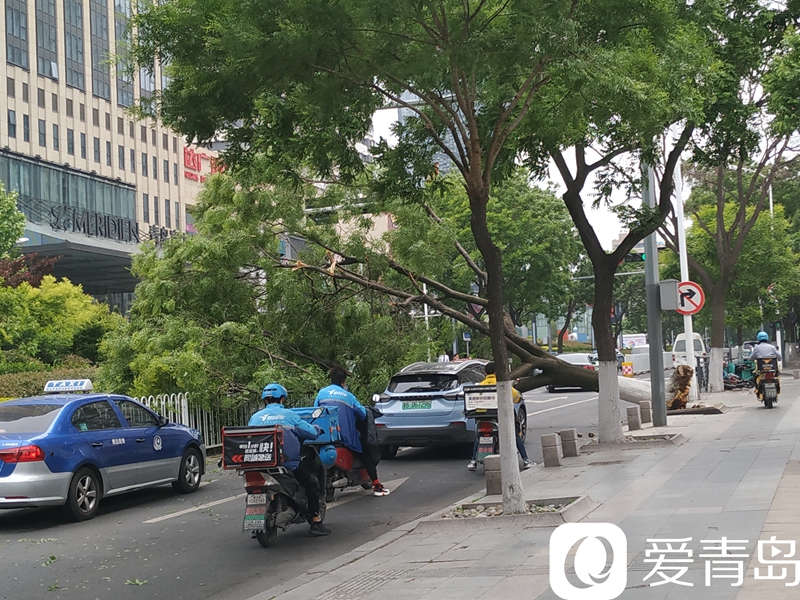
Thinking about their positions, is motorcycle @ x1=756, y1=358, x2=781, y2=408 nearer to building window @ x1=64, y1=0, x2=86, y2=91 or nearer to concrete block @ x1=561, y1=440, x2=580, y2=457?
concrete block @ x1=561, y1=440, x2=580, y2=457

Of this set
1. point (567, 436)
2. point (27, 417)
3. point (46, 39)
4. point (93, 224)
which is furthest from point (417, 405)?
point (46, 39)

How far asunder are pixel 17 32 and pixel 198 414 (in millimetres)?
46631

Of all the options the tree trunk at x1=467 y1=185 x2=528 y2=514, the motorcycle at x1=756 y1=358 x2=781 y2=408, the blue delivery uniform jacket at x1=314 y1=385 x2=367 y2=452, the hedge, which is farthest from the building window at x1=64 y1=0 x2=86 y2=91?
the tree trunk at x1=467 y1=185 x2=528 y2=514

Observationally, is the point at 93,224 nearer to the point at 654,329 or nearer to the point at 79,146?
the point at 79,146

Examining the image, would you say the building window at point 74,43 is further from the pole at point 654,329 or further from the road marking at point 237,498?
the road marking at point 237,498

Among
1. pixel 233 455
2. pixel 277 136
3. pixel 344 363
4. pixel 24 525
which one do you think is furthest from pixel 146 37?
pixel 344 363

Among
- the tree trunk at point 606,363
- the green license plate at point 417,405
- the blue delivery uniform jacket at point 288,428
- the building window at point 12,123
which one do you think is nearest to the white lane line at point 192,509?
the blue delivery uniform jacket at point 288,428

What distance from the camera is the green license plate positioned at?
16.2m

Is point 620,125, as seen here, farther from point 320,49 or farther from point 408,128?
point 320,49

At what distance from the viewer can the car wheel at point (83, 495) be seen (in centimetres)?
1145

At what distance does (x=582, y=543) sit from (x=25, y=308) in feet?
87.6

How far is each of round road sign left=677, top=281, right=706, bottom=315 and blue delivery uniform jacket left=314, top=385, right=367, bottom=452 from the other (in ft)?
38.9

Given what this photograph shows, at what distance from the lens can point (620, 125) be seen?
1176cm

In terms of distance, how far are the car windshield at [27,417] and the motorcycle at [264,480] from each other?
10.9ft
